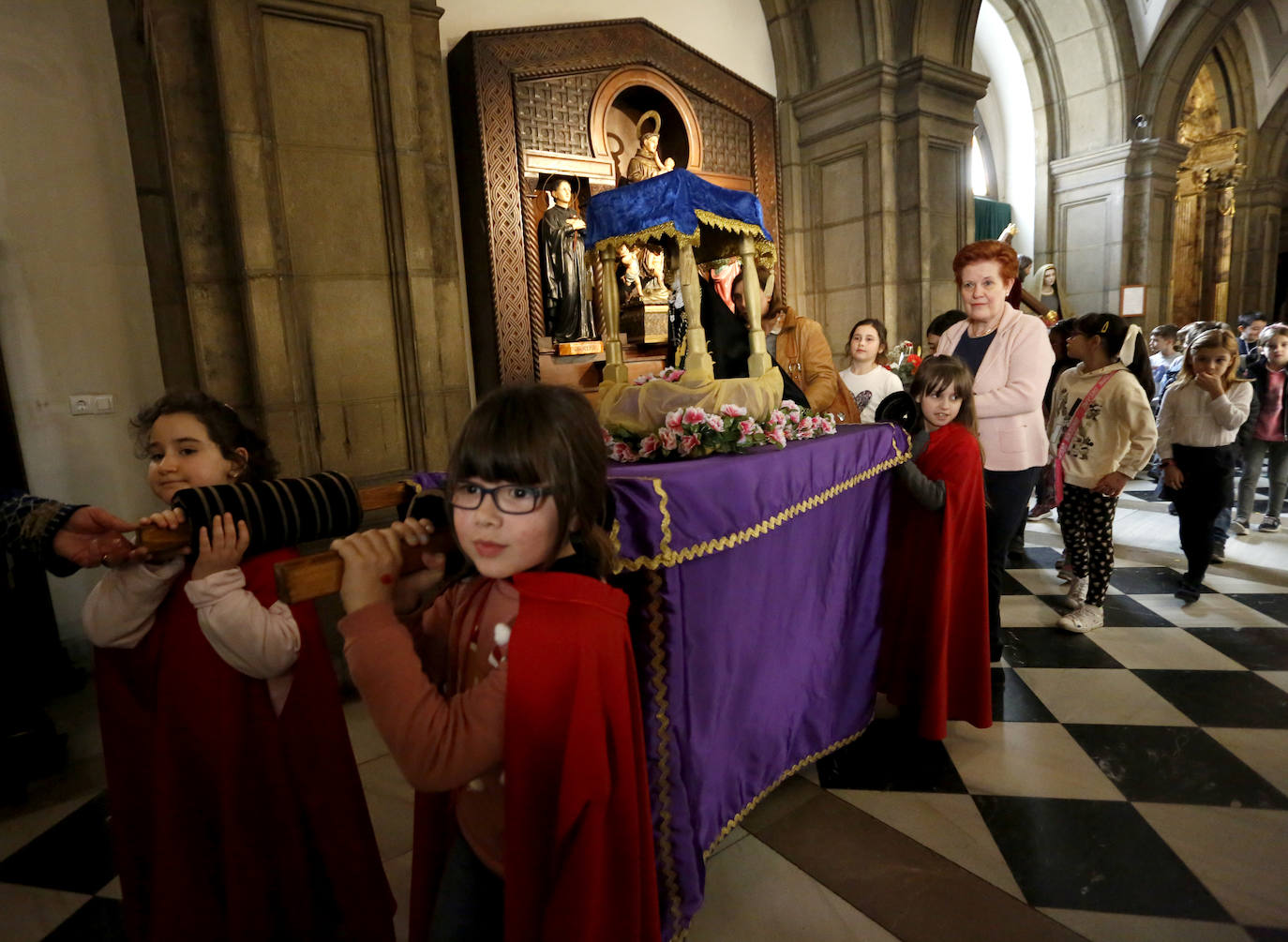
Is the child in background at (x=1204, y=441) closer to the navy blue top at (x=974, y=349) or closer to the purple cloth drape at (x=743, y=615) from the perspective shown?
the navy blue top at (x=974, y=349)

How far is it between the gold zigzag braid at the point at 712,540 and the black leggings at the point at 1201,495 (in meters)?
2.98

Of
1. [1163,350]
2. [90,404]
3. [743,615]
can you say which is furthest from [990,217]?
[90,404]

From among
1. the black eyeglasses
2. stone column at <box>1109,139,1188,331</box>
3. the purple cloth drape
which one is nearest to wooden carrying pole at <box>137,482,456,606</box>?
the black eyeglasses

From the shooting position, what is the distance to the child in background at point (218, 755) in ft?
4.68

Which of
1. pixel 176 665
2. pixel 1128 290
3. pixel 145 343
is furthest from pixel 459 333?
pixel 1128 290

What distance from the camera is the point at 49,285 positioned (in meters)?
3.49

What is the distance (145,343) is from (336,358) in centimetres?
127

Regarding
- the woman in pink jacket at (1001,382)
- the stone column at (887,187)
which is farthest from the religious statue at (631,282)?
the woman in pink jacket at (1001,382)

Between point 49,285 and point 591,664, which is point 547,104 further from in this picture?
point 591,664

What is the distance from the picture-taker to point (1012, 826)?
6.70 ft

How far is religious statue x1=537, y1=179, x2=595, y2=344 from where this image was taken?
4664 millimetres

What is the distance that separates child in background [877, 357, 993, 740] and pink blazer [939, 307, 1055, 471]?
1.55 ft

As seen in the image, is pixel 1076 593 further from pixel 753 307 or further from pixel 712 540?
pixel 712 540

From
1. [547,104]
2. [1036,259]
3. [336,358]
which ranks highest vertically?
[547,104]
